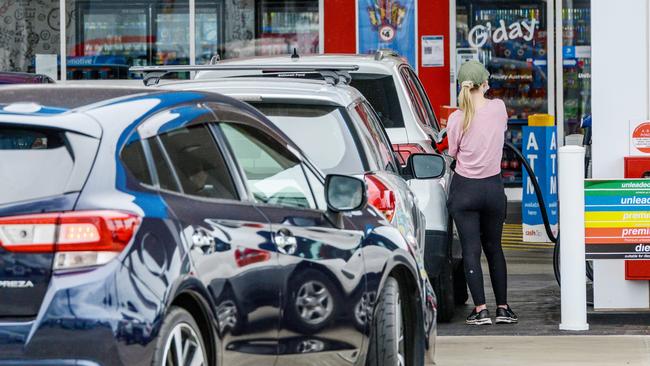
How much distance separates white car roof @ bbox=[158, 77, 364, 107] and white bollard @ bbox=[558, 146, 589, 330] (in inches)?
80.5

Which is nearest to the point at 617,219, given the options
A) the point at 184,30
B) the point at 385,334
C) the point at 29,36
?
the point at 385,334

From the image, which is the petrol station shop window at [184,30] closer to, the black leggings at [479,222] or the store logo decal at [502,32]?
Result: the store logo decal at [502,32]

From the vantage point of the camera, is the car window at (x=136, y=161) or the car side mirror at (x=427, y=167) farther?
the car side mirror at (x=427, y=167)

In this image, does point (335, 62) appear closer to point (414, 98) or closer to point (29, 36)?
point (414, 98)

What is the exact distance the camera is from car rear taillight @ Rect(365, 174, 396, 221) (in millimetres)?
7391

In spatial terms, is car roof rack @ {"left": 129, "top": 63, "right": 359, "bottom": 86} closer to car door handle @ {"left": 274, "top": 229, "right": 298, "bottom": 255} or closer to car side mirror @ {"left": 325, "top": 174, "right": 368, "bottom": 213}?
car side mirror @ {"left": 325, "top": 174, "right": 368, "bottom": 213}

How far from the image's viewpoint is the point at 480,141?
32.5 ft

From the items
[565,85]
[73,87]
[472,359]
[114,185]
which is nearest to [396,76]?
[472,359]

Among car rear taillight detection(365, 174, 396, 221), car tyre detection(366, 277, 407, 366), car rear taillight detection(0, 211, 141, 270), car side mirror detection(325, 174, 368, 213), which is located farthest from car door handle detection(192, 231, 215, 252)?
car rear taillight detection(365, 174, 396, 221)

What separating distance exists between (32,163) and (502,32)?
599 inches

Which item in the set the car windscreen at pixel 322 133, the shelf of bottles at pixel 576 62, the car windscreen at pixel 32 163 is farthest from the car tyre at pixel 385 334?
the shelf of bottles at pixel 576 62

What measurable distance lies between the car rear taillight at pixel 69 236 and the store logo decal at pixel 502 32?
1533cm

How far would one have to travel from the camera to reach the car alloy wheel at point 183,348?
464 cm

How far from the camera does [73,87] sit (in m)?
5.46
